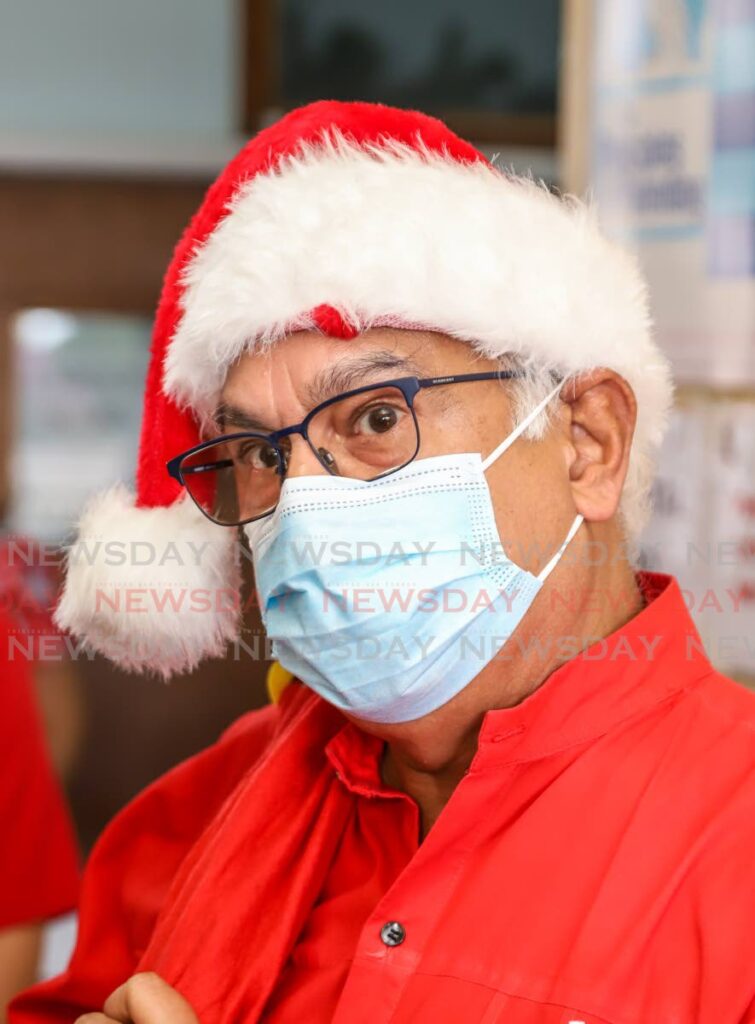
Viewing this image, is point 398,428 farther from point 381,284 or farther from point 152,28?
point 152,28

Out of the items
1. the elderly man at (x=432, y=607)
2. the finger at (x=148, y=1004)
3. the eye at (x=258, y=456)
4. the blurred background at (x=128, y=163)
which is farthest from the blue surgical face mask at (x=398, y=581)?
the blurred background at (x=128, y=163)

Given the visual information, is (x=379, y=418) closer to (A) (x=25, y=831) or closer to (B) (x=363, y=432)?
(B) (x=363, y=432)

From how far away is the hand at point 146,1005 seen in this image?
3.99 feet

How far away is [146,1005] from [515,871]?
1.33 feet

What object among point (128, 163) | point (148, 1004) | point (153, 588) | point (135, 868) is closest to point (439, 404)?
point (153, 588)

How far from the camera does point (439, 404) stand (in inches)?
48.8

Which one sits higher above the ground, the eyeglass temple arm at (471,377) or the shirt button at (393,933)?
the eyeglass temple arm at (471,377)

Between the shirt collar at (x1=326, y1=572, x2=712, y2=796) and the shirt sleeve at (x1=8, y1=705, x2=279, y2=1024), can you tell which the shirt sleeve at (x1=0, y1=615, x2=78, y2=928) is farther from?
the shirt collar at (x1=326, y1=572, x2=712, y2=796)

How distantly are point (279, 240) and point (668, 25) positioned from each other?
131 cm

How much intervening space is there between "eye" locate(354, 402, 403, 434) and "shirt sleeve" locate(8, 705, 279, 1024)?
52cm

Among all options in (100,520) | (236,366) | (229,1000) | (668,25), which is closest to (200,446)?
(236,366)

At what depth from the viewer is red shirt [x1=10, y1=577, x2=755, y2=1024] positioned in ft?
3.39

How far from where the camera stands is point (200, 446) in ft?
4.35

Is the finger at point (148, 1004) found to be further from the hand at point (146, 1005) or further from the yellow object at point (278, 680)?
the yellow object at point (278, 680)
